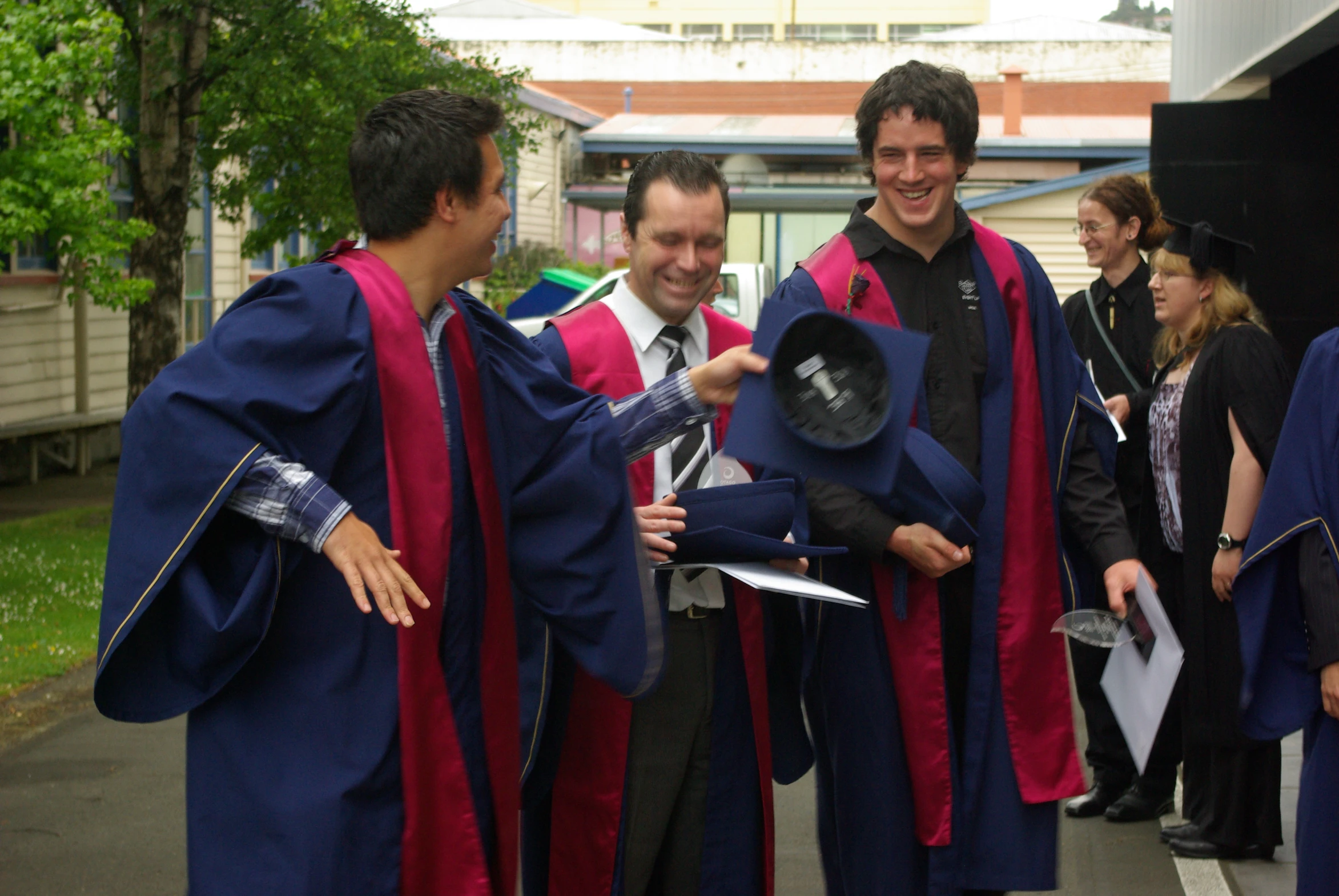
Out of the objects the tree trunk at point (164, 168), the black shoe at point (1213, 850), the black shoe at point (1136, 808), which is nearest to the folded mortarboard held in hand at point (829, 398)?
the black shoe at point (1213, 850)

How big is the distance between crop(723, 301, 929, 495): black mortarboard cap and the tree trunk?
10484mm

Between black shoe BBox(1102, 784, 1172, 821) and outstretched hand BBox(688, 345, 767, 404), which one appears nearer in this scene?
outstretched hand BBox(688, 345, 767, 404)

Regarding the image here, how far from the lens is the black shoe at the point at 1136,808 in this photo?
564cm

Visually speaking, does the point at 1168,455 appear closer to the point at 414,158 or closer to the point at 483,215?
the point at 483,215

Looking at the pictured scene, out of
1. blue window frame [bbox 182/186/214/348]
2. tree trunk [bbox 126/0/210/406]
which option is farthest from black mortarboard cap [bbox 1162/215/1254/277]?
blue window frame [bbox 182/186/214/348]

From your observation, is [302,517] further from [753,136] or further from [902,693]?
[753,136]

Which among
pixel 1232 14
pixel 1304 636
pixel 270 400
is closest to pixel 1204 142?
pixel 1232 14

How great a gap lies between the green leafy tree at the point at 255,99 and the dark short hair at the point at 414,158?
9872mm

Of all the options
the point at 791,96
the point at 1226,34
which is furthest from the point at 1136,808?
the point at 791,96

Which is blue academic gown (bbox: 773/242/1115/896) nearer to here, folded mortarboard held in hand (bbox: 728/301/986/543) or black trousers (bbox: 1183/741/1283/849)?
folded mortarboard held in hand (bbox: 728/301/986/543)

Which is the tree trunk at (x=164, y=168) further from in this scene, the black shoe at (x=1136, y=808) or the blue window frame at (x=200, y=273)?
the black shoe at (x=1136, y=808)

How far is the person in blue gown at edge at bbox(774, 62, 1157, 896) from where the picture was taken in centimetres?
334

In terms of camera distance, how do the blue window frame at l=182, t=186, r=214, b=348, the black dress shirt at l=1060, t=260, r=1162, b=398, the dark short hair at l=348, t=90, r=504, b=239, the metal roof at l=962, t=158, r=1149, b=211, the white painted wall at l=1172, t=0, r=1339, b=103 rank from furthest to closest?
the metal roof at l=962, t=158, r=1149, b=211 → the blue window frame at l=182, t=186, r=214, b=348 → the white painted wall at l=1172, t=0, r=1339, b=103 → the black dress shirt at l=1060, t=260, r=1162, b=398 → the dark short hair at l=348, t=90, r=504, b=239

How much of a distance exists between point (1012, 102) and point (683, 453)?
98.8 feet
